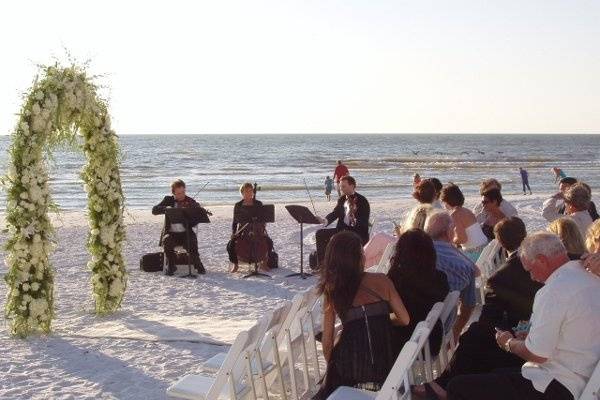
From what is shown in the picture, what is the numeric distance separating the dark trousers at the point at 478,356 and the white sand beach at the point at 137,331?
2259 millimetres

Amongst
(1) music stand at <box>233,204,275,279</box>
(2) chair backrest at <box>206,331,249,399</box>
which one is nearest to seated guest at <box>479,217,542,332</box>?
(2) chair backrest at <box>206,331,249,399</box>

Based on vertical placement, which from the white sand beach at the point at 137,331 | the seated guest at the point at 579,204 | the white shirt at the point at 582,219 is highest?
the seated guest at the point at 579,204

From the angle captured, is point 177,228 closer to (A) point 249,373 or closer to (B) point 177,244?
(B) point 177,244

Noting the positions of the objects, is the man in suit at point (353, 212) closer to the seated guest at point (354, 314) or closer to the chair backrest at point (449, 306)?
the chair backrest at point (449, 306)

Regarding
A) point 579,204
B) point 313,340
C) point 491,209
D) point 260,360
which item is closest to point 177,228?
point 491,209

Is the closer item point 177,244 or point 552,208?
point 552,208

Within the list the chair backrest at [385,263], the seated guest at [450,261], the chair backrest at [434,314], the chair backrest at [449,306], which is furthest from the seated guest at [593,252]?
the chair backrest at [385,263]

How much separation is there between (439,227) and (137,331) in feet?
11.8

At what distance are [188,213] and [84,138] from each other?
8.70ft

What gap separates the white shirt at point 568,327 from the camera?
390 cm

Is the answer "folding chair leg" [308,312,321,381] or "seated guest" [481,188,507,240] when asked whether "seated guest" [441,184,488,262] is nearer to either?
"seated guest" [481,188,507,240]

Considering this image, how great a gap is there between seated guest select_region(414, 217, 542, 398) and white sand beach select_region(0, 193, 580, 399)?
2.31m

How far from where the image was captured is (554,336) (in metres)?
3.95

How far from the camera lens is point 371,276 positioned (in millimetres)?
4984
